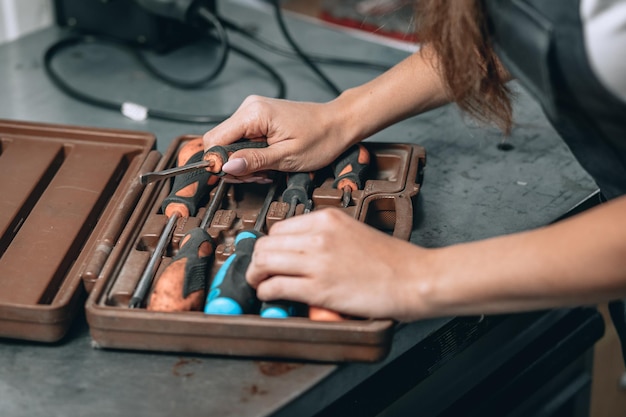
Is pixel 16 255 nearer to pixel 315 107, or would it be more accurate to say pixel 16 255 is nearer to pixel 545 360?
pixel 315 107

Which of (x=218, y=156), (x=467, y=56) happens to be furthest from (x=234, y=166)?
(x=467, y=56)

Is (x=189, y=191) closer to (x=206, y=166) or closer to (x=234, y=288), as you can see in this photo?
(x=206, y=166)

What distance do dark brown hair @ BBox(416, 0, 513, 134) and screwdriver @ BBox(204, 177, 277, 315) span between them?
0.27 meters

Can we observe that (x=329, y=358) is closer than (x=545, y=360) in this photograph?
Yes

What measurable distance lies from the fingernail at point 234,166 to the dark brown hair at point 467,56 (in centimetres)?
23

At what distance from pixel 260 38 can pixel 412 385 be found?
2.48 feet

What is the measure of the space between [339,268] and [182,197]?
239mm

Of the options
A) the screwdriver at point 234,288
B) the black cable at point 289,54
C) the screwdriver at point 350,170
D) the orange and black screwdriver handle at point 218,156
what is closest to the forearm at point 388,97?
the screwdriver at point 350,170

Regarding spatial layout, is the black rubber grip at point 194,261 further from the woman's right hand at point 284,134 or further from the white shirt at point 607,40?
the white shirt at point 607,40

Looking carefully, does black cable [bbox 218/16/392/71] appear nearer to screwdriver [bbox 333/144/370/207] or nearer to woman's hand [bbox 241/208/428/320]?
screwdriver [bbox 333/144/370/207]

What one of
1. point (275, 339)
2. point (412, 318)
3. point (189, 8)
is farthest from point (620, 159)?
point (189, 8)

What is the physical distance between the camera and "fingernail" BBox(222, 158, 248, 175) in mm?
879

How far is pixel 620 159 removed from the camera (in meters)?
0.74

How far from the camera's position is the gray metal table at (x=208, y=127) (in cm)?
72
